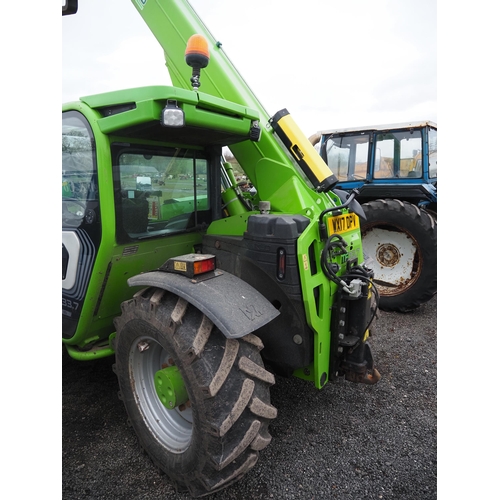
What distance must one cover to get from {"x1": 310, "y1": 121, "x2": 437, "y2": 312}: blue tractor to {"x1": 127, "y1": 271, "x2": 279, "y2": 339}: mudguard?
331 centimetres

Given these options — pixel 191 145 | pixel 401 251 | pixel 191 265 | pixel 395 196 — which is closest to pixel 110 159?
pixel 191 145

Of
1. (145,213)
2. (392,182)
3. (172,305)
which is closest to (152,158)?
(145,213)

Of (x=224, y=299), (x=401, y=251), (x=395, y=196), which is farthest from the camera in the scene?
(x=395, y=196)

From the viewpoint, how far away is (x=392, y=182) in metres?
6.16

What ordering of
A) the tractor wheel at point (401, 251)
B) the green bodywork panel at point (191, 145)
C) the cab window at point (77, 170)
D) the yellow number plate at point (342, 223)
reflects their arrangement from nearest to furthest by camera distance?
the green bodywork panel at point (191, 145), the cab window at point (77, 170), the yellow number plate at point (342, 223), the tractor wheel at point (401, 251)

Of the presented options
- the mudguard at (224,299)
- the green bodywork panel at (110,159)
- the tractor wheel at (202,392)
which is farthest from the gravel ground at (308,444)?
the mudguard at (224,299)

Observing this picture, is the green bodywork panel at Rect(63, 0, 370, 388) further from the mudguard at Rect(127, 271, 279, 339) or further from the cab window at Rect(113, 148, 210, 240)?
the mudguard at Rect(127, 271, 279, 339)

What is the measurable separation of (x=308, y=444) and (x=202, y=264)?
1.43m

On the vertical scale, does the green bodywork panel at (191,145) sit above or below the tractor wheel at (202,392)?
above

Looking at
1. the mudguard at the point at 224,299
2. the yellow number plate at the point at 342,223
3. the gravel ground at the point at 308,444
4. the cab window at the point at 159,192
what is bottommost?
the gravel ground at the point at 308,444

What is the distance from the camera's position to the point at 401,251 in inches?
208

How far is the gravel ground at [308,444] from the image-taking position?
2.18 meters

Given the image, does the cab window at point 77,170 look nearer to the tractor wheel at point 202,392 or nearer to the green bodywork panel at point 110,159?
the green bodywork panel at point 110,159

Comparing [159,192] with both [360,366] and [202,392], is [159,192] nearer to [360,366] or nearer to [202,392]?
[202,392]
